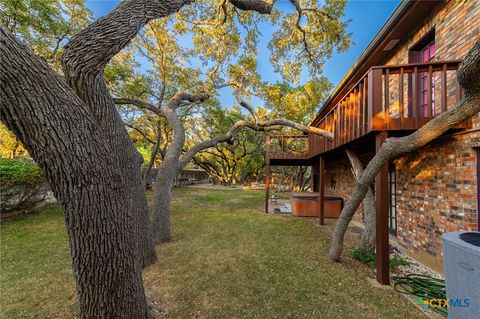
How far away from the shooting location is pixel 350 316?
8.18 ft

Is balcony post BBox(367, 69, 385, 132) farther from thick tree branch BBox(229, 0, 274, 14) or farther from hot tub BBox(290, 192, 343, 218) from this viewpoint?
hot tub BBox(290, 192, 343, 218)

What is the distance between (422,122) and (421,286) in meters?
2.64

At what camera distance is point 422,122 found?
3.36 meters

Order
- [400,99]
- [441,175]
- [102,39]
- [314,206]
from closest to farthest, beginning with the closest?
[102,39], [400,99], [441,175], [314,206]

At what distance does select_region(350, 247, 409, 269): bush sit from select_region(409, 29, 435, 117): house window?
3.06 metres

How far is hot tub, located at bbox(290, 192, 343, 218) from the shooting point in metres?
8.38

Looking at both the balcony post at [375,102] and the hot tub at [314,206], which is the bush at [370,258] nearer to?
the balcony post at [375,102]

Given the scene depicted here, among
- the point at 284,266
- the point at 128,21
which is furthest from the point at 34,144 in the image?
the point at 284,266

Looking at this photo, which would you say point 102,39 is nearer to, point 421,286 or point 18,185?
point 421,286

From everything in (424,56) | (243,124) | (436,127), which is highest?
(424,56)

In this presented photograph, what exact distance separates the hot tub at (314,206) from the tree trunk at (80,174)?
7519 mm

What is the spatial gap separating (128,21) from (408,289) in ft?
16.9

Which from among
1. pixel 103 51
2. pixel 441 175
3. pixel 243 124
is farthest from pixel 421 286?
pixel 243 124

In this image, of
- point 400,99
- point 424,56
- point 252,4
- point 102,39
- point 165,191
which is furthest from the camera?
point 165,191
